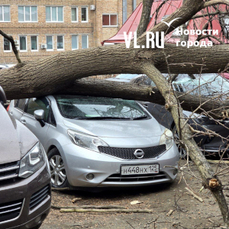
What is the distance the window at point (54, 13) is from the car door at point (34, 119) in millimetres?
38370

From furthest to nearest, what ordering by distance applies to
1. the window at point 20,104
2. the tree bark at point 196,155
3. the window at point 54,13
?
the window at point 54,13 < the window at point 20,104 < the tree bark at point 196,155

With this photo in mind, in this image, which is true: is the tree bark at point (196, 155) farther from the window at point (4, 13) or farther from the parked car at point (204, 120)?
the window at point (4, 13)

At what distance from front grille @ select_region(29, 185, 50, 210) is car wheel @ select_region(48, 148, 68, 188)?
1658 mm

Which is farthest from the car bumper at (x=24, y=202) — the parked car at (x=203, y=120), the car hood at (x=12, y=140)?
the parked car at (x=203, y=120)

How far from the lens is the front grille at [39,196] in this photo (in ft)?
11.2

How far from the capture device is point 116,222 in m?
4.48

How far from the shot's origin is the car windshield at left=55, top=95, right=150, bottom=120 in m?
6.02

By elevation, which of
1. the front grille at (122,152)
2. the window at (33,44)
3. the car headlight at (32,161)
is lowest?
the window at (33,44)

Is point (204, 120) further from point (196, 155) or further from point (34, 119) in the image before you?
point (196, 155)

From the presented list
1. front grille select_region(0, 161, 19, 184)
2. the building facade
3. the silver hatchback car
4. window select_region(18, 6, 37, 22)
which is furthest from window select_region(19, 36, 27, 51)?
front grille select_region(0, 161, 19, 184)

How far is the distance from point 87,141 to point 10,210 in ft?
6.96

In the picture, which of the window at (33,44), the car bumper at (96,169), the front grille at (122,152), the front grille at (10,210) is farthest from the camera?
the window at (33,44)

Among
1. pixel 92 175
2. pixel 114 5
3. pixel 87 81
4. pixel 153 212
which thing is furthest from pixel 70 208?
pixel 114 5

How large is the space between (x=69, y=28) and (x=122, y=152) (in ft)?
132
